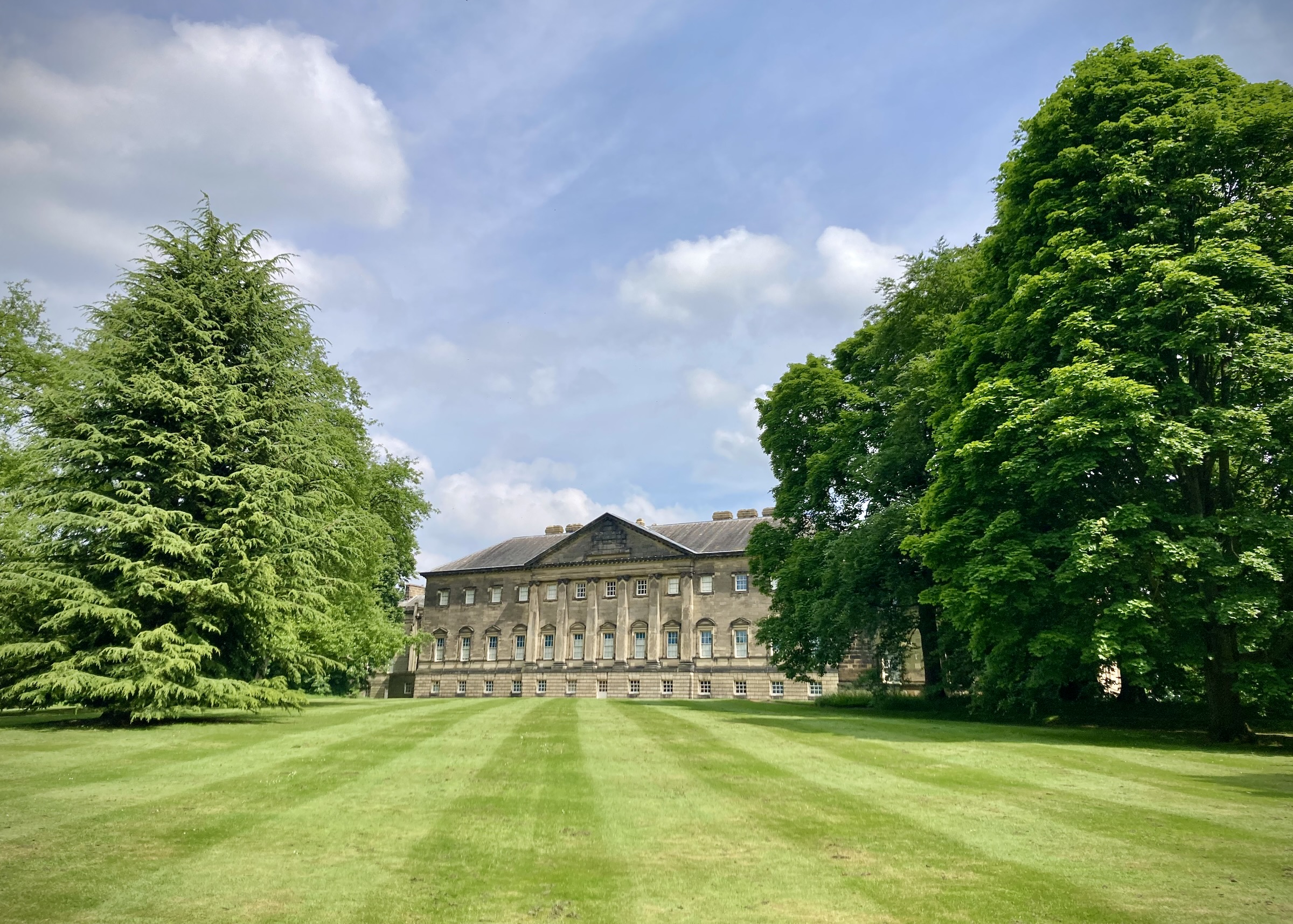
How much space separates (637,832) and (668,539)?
54.8 m

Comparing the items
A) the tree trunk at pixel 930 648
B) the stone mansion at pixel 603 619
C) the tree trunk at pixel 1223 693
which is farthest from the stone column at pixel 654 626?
the tree trunk at pixel 1223 693

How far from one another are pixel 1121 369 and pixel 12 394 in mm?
35967

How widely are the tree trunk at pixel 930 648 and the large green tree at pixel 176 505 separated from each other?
20.1 metres

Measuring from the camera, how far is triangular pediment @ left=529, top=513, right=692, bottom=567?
207 ft

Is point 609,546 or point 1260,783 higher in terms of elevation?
point 609,546

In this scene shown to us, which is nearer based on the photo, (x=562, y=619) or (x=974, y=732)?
(x=974, y=732)

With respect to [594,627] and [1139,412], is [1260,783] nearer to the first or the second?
[1139,412]

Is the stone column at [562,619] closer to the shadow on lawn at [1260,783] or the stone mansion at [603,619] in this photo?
the stone mansion at [603,619]

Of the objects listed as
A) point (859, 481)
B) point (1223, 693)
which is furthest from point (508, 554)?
point (1223, 693)

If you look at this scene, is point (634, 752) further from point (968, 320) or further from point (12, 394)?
point (12, 394)

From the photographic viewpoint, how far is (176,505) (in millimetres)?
20562

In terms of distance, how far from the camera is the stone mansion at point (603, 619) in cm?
5984

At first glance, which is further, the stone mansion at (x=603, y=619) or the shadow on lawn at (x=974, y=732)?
the stone mansion at (x=603, y=619)

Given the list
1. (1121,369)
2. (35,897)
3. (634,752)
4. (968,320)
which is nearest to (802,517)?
(968,320)
